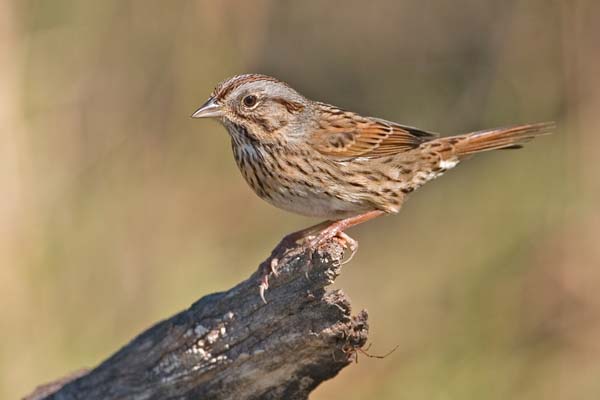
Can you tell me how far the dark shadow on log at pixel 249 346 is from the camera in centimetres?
343

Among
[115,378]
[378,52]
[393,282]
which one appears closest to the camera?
[115,378]

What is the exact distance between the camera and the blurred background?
5.82 metres

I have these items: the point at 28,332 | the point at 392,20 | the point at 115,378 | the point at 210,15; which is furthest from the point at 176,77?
the point at 115,378

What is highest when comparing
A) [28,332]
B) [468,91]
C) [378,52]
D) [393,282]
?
[378,52]

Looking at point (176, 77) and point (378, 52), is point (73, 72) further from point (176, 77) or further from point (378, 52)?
point (378, 52)

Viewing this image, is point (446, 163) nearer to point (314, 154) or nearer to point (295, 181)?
point (314, 154)

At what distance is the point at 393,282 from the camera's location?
673 centimetres

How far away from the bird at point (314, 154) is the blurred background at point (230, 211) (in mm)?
1466

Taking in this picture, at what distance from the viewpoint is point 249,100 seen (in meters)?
4.37

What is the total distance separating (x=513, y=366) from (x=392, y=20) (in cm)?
312

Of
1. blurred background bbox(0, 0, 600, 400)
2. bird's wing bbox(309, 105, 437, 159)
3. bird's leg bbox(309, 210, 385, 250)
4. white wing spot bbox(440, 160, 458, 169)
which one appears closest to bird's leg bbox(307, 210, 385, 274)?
bird's leg bbox(309, 210, 385, 250)

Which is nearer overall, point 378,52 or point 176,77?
point 176,77

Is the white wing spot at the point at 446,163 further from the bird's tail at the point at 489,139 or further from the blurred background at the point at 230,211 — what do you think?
the blurred background at the point at 230,211

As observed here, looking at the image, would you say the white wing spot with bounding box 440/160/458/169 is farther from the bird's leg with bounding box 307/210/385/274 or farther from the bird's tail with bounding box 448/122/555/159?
the bird's leg with bounding box 307/210/385/274
